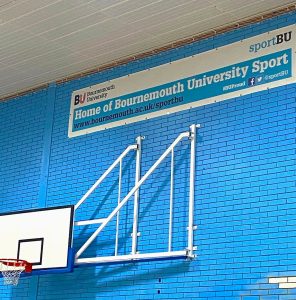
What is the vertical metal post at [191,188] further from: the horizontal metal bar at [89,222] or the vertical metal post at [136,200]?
the horizontal metal bar at [89,222]

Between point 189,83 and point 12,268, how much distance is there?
9.24ft

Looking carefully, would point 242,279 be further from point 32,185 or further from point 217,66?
point 32,185

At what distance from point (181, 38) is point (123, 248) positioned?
8.15 feet

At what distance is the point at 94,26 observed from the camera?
7.33m

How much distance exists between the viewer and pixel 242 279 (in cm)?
633

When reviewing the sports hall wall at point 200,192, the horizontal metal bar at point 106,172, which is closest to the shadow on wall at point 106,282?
the sports hall wall at point 200,192

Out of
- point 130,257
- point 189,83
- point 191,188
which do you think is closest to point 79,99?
point 189,83

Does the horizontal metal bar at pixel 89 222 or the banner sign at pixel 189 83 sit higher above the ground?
the banner sign at pixel 189 83

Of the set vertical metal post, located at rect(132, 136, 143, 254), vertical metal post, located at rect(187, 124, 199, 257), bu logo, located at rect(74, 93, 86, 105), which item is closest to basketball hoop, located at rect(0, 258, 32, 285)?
vertical metal post, located at rect(132, 136, 143, 254)

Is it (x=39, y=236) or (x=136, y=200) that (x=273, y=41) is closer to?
(x=136, y=200)

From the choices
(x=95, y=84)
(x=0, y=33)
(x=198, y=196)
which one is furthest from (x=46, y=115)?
(x=198, y=196)

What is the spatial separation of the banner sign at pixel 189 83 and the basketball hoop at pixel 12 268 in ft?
6.26

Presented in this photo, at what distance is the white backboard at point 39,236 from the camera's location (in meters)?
7.24

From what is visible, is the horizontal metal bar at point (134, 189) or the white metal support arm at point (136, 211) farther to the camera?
the horizontal metal bar at point (134, 189)
